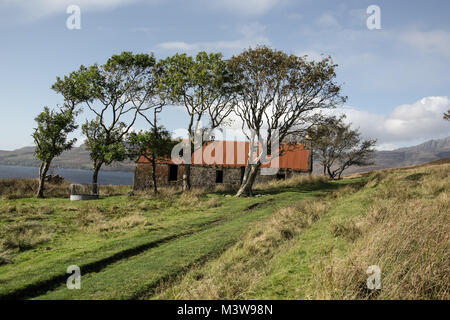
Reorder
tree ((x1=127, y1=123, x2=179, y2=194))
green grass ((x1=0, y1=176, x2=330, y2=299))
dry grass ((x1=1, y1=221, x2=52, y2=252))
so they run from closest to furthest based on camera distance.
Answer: green grass ((x1=0, y1=176, x2=330, y2=299)) → dry grass ((x1=1, y1=221, x2=52, y2=252)) → tree ((x1=127, y1=123, x2=179, y2=194))

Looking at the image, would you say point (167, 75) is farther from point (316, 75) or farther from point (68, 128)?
point (316, 75)

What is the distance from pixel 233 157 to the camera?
4162cm

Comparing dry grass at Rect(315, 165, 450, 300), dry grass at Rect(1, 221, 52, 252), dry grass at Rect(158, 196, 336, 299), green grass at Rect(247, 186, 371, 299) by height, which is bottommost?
dry grass at Rect(1, 221, 52, 252)

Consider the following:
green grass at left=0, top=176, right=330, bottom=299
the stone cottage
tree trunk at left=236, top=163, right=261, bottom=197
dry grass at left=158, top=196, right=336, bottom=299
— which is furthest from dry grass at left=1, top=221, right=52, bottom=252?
the stone cottage

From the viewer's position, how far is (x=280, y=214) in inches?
606

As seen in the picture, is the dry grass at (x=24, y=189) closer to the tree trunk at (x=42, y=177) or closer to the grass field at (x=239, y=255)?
the tree trunk at (x=42, y=177)

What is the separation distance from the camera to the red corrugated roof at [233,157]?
130ft

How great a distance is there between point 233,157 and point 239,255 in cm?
3258

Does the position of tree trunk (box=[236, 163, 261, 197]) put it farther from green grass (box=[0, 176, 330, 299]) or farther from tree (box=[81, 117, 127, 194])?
tree (box=[81, 117, 127, 194])

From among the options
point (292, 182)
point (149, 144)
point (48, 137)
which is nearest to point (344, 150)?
point (292, 182)

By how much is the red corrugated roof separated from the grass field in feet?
74.8

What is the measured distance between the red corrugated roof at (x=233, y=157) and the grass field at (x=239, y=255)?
2279 cm

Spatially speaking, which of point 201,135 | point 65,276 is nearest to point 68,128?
point 201,135

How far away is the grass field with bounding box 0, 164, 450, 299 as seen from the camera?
5723mm
